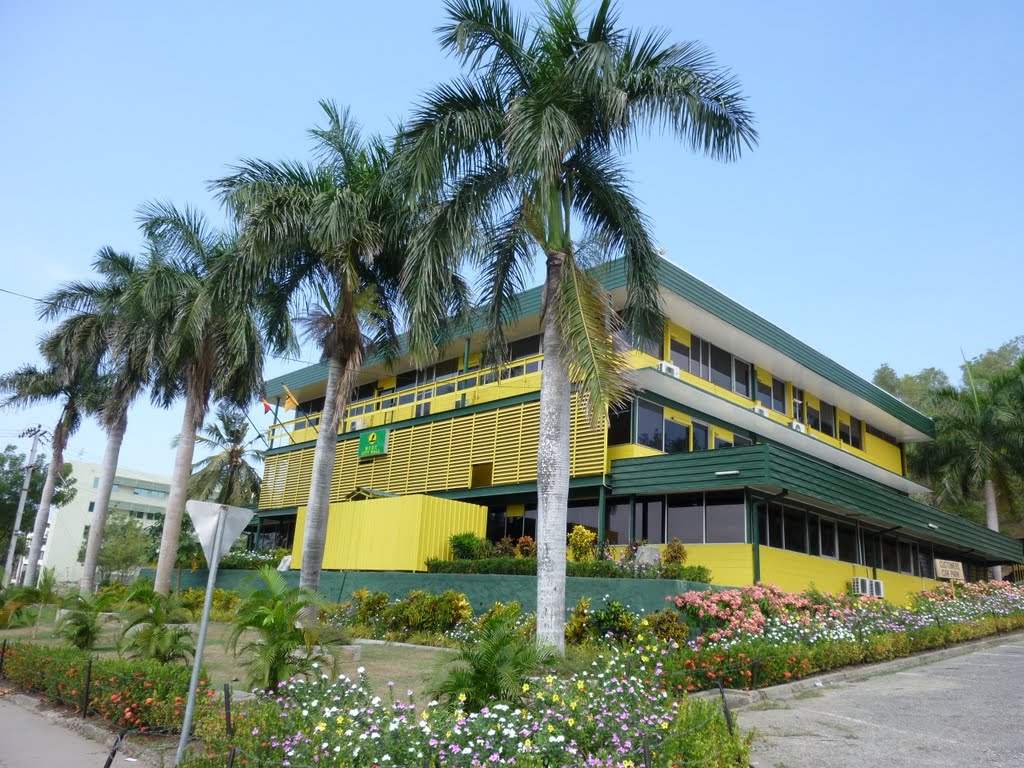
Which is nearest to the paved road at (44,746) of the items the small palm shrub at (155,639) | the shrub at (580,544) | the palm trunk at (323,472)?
the small palm shrub at (155,639)

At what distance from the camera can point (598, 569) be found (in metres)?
16.0

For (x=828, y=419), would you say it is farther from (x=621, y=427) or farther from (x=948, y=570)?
(x=621, y=427)

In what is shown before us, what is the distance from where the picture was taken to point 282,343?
18.0 meters

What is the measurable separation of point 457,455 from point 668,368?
7256mm

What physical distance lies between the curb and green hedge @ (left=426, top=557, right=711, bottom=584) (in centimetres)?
289

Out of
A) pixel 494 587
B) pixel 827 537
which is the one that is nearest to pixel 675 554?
pixel 494 587

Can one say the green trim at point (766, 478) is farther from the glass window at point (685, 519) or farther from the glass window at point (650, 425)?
the glass window at point (650, 425)

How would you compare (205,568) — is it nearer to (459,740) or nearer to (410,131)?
(410,131)

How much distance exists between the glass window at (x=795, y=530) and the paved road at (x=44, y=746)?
645 inches

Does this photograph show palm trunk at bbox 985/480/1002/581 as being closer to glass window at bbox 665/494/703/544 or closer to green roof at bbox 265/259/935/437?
green roof at bbox 265/259/935/437

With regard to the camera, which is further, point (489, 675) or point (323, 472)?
point (323, 472)

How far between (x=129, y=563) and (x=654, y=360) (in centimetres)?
5743

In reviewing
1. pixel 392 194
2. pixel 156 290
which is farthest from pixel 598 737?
pixel 156 290

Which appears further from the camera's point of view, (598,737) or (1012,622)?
(1012,622)
